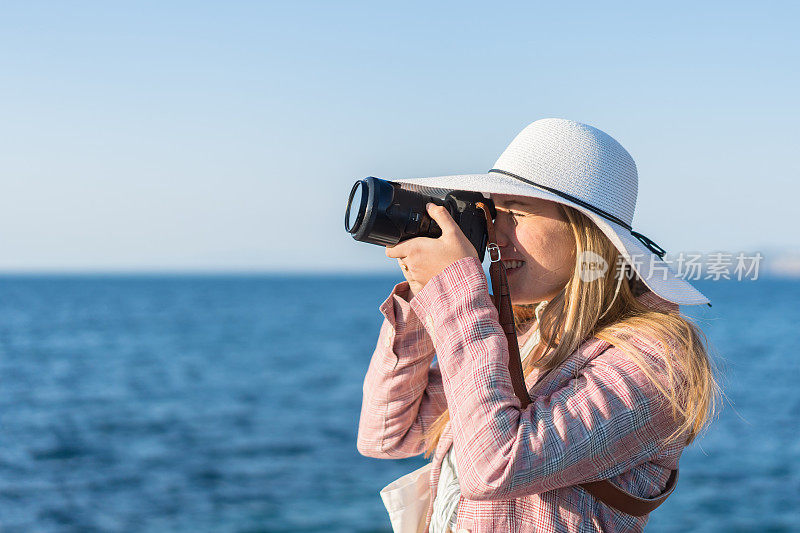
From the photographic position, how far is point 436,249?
135cm

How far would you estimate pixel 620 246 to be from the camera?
1353 mm

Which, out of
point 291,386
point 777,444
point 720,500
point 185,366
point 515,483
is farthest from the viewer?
point 185,366

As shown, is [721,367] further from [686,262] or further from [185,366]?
[185,366]

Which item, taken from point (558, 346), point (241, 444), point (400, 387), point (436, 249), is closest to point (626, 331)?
point (558, 346)

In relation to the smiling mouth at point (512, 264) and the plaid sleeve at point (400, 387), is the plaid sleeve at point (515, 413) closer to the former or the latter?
the smiling mouth at point (512, 264)

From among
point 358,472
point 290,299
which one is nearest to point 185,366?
point 358,472

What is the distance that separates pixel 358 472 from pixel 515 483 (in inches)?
315

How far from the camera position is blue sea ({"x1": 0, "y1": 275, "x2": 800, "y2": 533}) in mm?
7559

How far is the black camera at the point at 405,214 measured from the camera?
1400mm

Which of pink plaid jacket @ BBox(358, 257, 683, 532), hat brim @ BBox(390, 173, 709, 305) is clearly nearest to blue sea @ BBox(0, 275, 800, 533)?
hat brim @ BBox(390, 173, 709, 305)

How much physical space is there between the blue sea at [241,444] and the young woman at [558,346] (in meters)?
0.25

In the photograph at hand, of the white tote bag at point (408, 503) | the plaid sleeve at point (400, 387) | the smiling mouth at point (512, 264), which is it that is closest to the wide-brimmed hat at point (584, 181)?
the smiling mouth at point (512, 264)

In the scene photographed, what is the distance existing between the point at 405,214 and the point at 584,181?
34cm

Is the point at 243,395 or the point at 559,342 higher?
the point at 559,342
